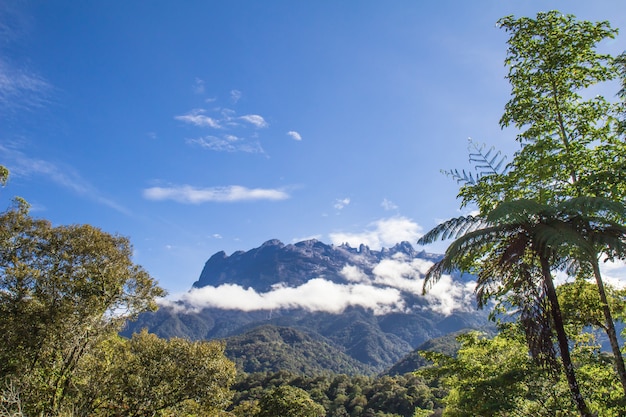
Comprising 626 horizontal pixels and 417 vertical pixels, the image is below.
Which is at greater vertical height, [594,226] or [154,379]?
[594,226]

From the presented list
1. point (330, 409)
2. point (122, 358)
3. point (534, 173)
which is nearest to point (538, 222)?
point (534, 173)

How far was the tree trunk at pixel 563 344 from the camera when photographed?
8.09m

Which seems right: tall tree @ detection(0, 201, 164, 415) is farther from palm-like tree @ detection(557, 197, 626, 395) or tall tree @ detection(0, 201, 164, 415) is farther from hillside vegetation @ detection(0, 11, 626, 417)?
palm-like tree @ detection(557, 197, 626, 395)

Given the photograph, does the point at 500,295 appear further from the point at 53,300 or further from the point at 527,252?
the point at 53,300

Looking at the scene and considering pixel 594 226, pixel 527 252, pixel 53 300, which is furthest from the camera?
pixel 53 300

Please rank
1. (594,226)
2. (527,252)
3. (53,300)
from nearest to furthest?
(594,226) → (527,252) → (53,300)

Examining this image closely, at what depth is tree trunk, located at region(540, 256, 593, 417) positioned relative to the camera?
26.6 feet

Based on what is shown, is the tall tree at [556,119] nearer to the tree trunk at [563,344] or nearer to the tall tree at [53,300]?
the tree trunk at [563,344]

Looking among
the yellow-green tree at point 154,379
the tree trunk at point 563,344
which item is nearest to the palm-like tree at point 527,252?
the tree trunk at point 563,344

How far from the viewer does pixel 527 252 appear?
32.7 feet

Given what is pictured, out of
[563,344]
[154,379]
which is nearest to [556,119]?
[563,344]

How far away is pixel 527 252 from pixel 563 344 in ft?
7.72

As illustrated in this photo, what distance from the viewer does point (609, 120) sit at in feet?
34.9

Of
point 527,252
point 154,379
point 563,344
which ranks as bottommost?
point 154,379
